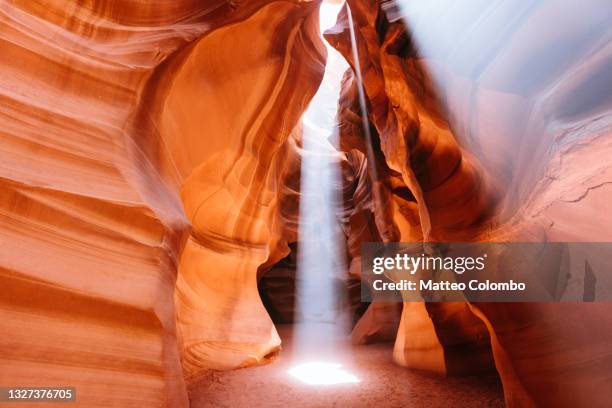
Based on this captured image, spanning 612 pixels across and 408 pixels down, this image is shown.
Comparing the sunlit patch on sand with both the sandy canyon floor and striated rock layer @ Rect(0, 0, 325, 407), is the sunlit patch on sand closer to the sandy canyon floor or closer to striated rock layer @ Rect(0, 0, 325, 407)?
the sandy canyon floor

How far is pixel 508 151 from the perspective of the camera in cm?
370

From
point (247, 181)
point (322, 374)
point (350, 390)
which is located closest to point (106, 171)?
point (247, 181)

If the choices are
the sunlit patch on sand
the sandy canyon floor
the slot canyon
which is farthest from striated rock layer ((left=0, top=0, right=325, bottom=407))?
the sunlit patch on sand

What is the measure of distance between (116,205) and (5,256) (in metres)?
0.66

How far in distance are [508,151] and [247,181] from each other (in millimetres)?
3588

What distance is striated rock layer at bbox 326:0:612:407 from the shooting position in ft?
8.93

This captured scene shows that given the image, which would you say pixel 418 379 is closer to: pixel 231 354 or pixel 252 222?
pixel 231 354

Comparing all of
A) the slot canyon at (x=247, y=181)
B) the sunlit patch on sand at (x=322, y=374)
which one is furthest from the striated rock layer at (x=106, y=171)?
the sunlit patch on sand at (x=322, y=374)

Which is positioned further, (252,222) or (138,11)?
(252,222)

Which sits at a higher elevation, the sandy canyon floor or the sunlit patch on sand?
the sunlit patch on sand

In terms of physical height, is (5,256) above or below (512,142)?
below

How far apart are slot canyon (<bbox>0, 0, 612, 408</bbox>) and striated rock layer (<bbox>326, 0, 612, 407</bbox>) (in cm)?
2

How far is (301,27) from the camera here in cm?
566

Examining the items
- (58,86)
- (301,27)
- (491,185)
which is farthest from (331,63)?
(58,86)
